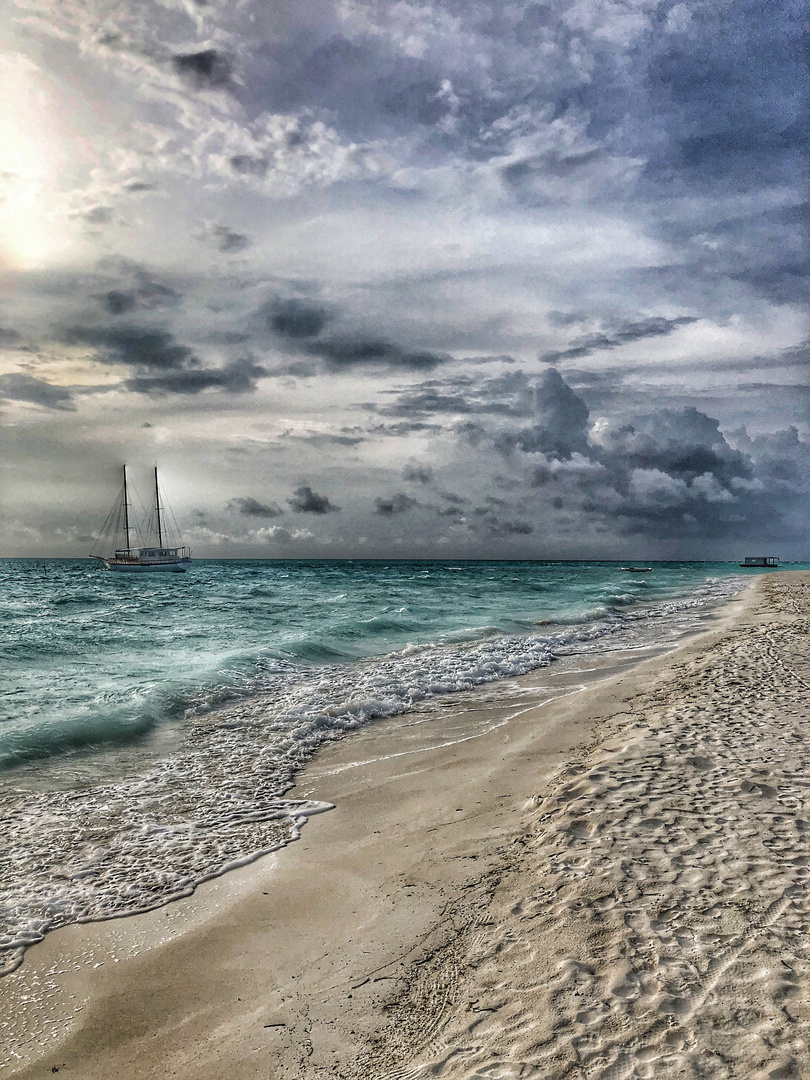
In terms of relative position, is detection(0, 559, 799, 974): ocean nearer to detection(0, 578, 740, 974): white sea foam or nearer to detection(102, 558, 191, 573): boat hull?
detection(0, 578, 740, 974): white sea foam

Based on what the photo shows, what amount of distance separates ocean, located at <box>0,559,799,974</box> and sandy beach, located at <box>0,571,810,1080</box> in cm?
65

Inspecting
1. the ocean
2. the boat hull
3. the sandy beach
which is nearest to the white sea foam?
the ocean

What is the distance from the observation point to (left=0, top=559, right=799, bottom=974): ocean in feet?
19.9

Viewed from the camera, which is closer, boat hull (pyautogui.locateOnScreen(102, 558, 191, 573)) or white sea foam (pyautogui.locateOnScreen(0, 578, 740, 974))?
white sea foam (pyautogui.locateOnScreen(0, 578, 740, 974))

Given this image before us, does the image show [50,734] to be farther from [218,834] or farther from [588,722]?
[588,722]

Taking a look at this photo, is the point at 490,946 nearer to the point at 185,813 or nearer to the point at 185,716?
the point at 185,813

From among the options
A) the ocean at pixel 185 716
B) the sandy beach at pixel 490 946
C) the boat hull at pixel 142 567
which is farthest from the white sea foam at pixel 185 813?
the boat hull at pixel 142 567

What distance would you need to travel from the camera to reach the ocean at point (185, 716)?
6.06 metres

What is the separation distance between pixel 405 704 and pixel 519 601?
2441 cm

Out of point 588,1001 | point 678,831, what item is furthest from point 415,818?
point 588,1001

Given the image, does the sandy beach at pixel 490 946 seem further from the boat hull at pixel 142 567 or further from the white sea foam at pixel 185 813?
the boat hull at pixel 142 567

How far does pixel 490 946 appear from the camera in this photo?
164 inches

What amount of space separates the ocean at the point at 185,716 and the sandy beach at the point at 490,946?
65 cm

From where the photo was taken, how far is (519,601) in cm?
3528
